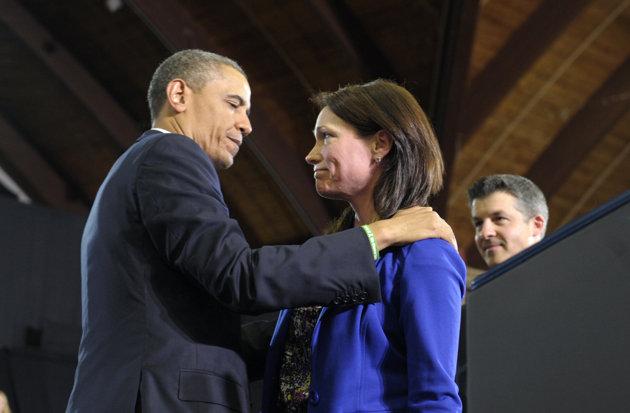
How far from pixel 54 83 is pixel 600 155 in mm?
6652

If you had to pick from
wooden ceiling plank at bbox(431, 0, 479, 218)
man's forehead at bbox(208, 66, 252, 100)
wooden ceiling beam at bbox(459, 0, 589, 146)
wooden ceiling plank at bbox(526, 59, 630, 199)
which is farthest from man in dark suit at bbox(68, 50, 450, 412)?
wooden ceiling plank at bbox(526, 59, 630, 199)

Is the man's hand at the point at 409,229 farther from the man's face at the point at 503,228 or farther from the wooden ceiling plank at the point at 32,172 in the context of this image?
the wooden ceiling plank at the point at 32,172

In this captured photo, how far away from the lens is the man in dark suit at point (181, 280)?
218 cm

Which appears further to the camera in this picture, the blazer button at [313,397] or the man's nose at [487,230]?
the man's nose at [487,230]

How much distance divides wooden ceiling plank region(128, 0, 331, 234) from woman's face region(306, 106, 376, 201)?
24.6 ft

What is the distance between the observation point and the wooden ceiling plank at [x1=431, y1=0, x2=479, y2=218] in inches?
352

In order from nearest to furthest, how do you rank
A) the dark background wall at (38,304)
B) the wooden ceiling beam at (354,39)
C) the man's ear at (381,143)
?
1. the man's ear at (381,143)
2. the dark background wall at (38,304)
3. the wooden ceiling beam at (354,39)

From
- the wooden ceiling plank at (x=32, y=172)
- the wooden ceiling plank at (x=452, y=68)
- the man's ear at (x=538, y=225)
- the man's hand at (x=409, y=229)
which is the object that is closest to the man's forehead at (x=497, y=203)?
the man's ear at (x=538, y=225)

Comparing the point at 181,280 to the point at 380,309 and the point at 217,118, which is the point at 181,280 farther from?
the point at 217,118

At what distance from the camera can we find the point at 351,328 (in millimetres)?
2207

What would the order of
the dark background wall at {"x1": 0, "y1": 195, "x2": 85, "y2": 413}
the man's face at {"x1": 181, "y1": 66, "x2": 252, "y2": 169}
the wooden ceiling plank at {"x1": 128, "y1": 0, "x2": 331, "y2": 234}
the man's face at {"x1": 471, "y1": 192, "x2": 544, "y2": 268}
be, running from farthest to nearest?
the wooden ceiling plank at {"x1": 128, "y1": 0, "x2": 331, "y2": 234}
the dark background wall at {"x1": 0, "y1": 195, "x2": 85, "y2": 413}
the man's face at {"x1": 471, "y1": 192, "x2": 544, "y2": 268}
the man's face at {"x1": 181, "y1": 66, "x2": 252, "y2": 169}

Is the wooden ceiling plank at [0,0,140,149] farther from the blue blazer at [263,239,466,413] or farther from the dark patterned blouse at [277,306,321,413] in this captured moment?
the blue blazer at [263,239,466,413]

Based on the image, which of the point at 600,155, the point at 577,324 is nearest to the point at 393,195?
the point at 577,324

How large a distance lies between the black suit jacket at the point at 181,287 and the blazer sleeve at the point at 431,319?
0.30 ft
